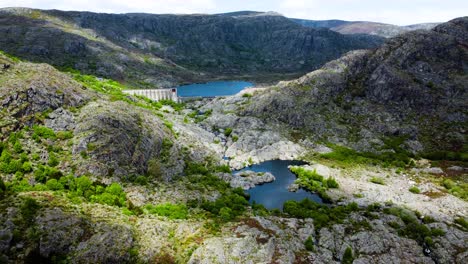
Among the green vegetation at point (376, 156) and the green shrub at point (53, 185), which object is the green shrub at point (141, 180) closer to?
the green shrub at point (53, 185)

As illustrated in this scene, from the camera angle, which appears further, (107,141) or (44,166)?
(107,141)

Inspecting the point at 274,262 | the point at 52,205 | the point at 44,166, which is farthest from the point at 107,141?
the point at 274,262

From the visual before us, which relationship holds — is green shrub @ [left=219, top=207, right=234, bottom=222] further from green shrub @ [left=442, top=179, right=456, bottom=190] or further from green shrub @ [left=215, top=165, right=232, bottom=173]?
green shrub @ [left=442, top=179, right=456, bottom=190]

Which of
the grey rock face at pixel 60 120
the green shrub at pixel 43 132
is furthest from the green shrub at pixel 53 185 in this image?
the grey rock face at pixel 60 120

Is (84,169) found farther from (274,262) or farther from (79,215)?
(274,262)

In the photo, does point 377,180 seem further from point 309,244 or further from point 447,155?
point 309,244

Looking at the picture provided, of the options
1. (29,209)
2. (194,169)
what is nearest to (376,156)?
(194,169)
